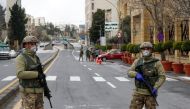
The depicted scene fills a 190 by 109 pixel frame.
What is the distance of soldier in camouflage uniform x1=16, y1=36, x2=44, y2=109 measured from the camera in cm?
834

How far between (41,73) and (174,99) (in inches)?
388

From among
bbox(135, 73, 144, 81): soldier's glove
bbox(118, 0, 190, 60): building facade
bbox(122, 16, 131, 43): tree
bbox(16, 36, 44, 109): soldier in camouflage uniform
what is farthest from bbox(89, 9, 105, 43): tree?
bbox(16, 36, 44, 109): soldier in camouflage uniform

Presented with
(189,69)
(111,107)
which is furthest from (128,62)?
(111,107)

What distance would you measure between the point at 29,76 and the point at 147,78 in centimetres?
193

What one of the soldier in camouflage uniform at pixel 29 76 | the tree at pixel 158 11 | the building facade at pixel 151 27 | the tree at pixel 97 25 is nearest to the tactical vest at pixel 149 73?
the soldier in camouflage uniform at pixel 29 76

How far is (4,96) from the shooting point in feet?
53.8

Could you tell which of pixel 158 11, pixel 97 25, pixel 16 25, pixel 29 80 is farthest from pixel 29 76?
pixel 97 25

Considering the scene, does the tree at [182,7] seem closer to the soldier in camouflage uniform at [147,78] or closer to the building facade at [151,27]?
the building facade at [151,27]

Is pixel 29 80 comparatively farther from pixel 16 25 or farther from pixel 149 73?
pixel 16 25

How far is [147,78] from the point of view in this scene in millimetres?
Answer: 8711

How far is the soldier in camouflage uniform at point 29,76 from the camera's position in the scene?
27.4ft

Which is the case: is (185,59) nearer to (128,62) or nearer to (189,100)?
(128,62)

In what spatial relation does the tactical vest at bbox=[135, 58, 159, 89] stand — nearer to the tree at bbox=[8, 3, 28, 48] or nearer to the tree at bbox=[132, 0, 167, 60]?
the tree at bbox=[132, 0, 167, 60]

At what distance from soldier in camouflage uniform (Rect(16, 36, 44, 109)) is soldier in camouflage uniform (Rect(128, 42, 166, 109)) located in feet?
5.02
